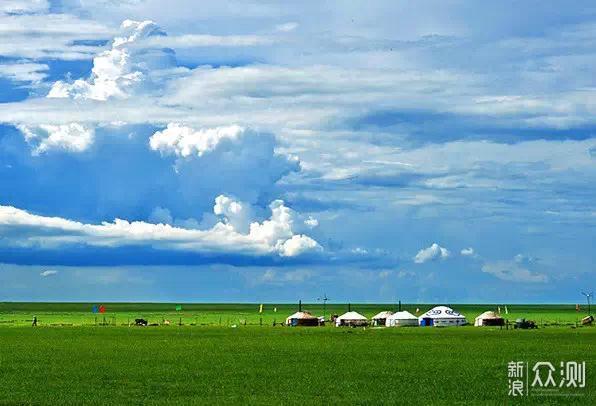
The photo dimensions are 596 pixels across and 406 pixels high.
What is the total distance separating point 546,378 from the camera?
57719 mm

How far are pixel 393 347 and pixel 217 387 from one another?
41.5 m

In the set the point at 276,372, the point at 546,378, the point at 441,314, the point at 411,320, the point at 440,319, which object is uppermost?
the point at 441,314

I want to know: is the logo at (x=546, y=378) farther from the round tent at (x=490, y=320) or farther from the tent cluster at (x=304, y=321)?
the tent cluster at (x=304, y=321)

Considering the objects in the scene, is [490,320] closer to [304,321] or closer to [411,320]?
[411,320]

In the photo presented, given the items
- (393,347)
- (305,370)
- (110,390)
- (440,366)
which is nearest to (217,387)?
(110,390)

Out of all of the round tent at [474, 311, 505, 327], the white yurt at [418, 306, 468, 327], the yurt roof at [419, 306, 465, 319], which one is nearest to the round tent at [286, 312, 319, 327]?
the white yurt at [418, 306, 468, 327]

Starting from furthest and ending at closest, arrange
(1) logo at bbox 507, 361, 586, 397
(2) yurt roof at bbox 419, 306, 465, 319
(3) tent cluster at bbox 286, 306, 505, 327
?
(2) yurt roof at bbox 419, 306, 465, 319
(3) tent cluster at bbox 286, 306, 505, 327
(1) logo at bbox 507, 361, 586, 397

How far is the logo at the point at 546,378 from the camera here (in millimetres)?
50925

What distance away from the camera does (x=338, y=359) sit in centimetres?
7588

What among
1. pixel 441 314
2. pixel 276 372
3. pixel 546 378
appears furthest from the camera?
pixel 441 314

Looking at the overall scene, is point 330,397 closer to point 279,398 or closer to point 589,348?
point 279,398

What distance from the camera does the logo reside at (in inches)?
2005

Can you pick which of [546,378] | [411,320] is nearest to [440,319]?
[411,320]

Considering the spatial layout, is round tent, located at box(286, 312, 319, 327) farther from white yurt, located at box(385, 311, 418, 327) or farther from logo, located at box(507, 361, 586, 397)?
logo, located at box(507, 361, 586, 397)
